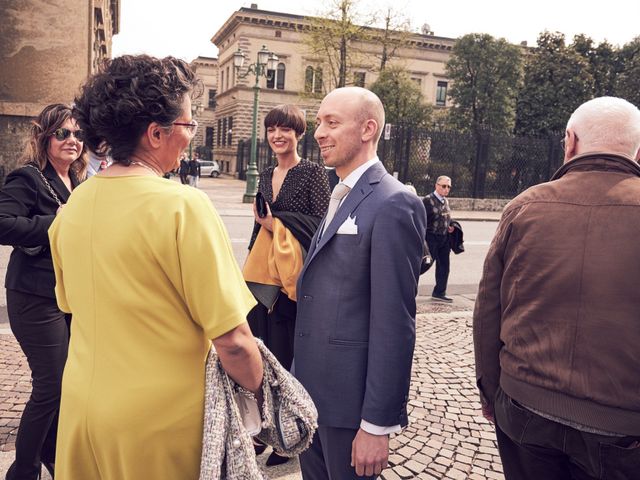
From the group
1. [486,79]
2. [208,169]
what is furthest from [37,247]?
[208,169]

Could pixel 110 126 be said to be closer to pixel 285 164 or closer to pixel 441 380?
pixel 285 164

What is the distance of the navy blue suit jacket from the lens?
1.98 m

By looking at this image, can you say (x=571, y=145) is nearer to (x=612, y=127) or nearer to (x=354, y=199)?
(x=612, y=127)

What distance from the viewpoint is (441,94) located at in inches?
2055

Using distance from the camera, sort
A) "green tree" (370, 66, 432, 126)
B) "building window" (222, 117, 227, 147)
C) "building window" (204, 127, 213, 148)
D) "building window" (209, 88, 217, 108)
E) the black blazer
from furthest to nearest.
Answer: "building window" (209, 88, 217, 108) < "building window" (204, 127, 213, 148) < "building window" (222, 117, 227, 147) < "green tree" (370, 66, 432, 126) < the black blazer

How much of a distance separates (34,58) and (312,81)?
29.7 metres

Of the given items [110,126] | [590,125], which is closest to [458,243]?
[590,125]

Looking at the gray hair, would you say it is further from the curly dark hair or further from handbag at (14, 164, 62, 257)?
handbag at (14, 164, 62, 257)

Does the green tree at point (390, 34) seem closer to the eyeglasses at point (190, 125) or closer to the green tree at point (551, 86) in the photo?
the green tree at point (551, 86)

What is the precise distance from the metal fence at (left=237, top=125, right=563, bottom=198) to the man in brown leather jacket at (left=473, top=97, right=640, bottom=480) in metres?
20.0

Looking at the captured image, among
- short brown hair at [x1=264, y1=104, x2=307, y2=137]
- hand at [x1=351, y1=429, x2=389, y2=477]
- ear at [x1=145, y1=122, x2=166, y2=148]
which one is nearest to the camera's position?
ear at [x1=145, y1=122, x2=166, y2=148]

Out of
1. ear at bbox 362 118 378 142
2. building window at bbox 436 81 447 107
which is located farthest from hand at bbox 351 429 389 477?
building window at bbox 436 81 447 107

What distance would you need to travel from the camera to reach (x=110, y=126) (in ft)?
5.07

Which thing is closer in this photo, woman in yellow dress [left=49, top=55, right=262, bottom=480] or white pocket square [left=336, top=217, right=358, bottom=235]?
woman in yellow dress [left=49, top=55, right=262, bottom=480]
